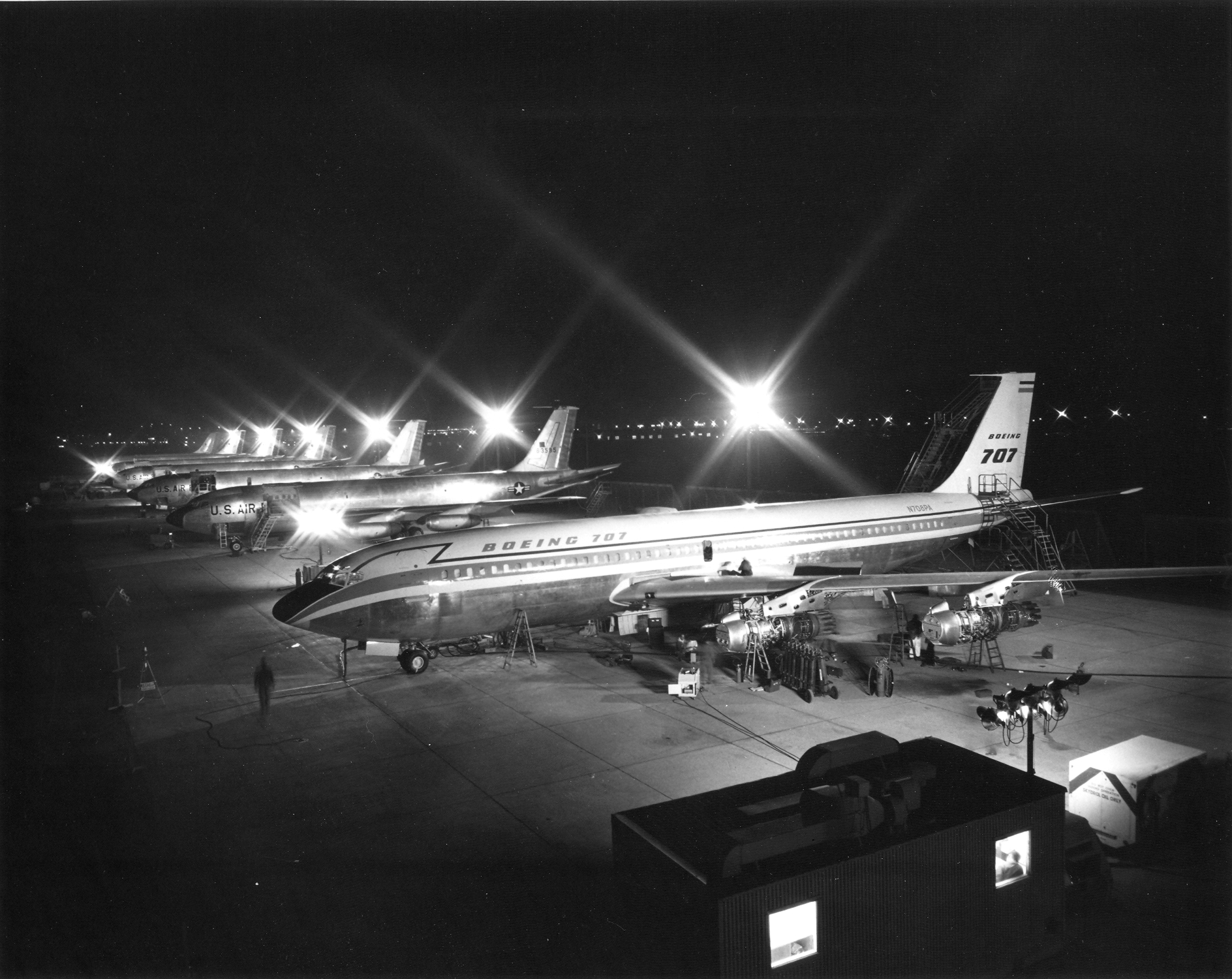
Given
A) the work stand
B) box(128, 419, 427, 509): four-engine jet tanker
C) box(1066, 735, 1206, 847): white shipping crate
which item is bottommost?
the work stand

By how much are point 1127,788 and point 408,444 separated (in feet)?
234

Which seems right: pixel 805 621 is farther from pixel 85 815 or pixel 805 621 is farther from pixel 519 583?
pixel 85 815

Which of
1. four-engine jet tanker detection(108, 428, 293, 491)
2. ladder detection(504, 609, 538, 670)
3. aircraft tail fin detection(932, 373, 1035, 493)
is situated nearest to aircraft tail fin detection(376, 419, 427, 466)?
four-engine jet tanker detection(108, 428, 293, 491)

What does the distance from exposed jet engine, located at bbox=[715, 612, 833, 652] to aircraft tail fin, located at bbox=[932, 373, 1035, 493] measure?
15527 mm

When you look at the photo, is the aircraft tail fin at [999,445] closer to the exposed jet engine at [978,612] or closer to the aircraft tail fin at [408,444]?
the exposed jet engine at [978,612]

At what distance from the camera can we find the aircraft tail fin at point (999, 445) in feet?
120

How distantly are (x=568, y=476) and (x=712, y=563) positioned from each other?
32.6 metres

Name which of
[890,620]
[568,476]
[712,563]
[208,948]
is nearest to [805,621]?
[712,563]

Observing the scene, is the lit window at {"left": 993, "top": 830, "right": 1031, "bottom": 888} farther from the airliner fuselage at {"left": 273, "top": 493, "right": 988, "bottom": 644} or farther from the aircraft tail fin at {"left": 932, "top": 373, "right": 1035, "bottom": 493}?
the aircraft tail fin at {"left": 932, "top": 373, "right": 1035, "bottom": 493}

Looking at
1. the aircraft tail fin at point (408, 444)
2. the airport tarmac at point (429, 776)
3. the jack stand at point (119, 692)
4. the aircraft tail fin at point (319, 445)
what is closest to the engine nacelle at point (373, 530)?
the airport tarmac at point (429, 776)

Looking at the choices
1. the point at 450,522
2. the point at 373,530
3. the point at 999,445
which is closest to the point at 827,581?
the point at 999,445

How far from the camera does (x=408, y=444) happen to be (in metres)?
78.6

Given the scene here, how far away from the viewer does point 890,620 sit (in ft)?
105

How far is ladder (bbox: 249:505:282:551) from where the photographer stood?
52.7m
